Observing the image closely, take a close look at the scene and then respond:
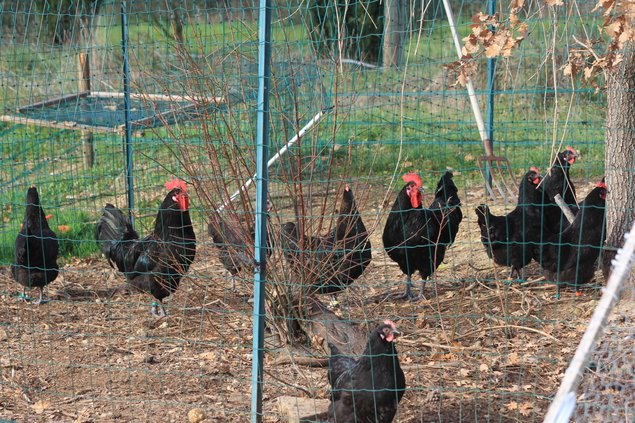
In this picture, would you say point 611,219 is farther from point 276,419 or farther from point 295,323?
point 276,419

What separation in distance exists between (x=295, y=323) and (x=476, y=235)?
3.20m

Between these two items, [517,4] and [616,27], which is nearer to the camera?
[616,27]

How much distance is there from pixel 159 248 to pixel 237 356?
1433 millimetres

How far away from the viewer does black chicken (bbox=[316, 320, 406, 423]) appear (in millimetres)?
4109

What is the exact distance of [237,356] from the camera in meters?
5.57

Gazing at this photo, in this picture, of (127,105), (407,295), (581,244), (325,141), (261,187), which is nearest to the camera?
(261,187)

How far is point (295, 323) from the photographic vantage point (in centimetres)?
543

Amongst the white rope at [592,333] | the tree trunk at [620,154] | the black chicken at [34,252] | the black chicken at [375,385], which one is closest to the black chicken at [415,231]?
the tree trunk at [620,154]

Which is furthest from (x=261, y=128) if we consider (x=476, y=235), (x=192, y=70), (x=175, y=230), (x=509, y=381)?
(x=476, y=235)

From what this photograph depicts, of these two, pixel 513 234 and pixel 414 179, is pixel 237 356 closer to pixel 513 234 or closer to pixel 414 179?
pixel 414 179

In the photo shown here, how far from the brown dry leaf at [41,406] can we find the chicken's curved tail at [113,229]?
7.52 ft

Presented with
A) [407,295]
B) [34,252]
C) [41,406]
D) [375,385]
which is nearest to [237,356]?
[41,406]

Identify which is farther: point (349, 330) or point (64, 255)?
point (64, 255)

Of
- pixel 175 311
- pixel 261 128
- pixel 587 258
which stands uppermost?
pixel 261 128
